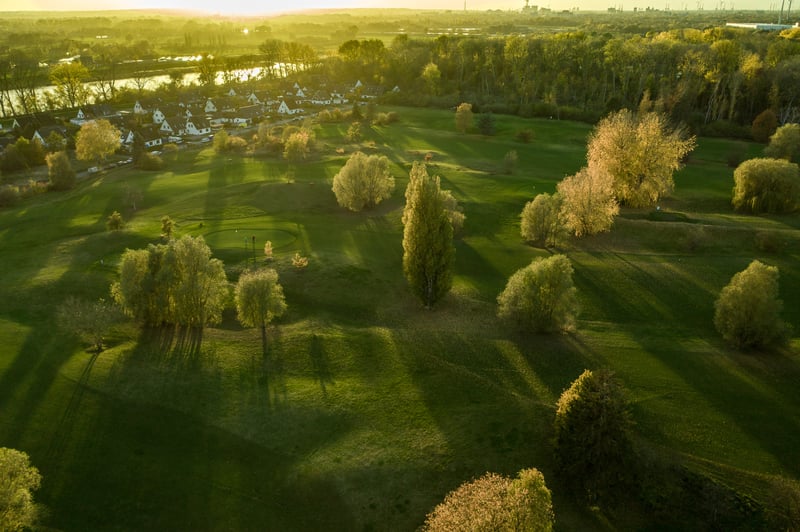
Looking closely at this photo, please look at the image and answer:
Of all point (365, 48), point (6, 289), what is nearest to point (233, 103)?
point (365, 48)

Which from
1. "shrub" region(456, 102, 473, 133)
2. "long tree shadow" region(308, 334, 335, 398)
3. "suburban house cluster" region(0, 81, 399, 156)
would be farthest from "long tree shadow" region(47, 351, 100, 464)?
"shrub" region(456, 102, 473, 133)

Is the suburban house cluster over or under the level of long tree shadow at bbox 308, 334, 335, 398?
over

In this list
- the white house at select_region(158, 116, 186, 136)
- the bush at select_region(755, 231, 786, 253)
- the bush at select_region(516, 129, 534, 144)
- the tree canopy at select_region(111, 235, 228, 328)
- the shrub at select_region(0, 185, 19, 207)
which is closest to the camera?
the tree canopy at select_region(111, 235, 228, 328)

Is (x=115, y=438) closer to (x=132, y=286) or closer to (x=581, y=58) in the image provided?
(x=132, y=286)

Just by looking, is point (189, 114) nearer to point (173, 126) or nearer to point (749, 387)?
point (173, 126)

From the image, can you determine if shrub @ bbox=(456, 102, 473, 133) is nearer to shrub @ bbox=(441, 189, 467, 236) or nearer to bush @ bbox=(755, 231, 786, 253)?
shrub @ bbox=(441, 189, 467, 236)

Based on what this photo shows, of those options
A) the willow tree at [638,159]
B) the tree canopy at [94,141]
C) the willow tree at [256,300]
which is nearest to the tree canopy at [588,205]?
the willow tree at [638,159]
